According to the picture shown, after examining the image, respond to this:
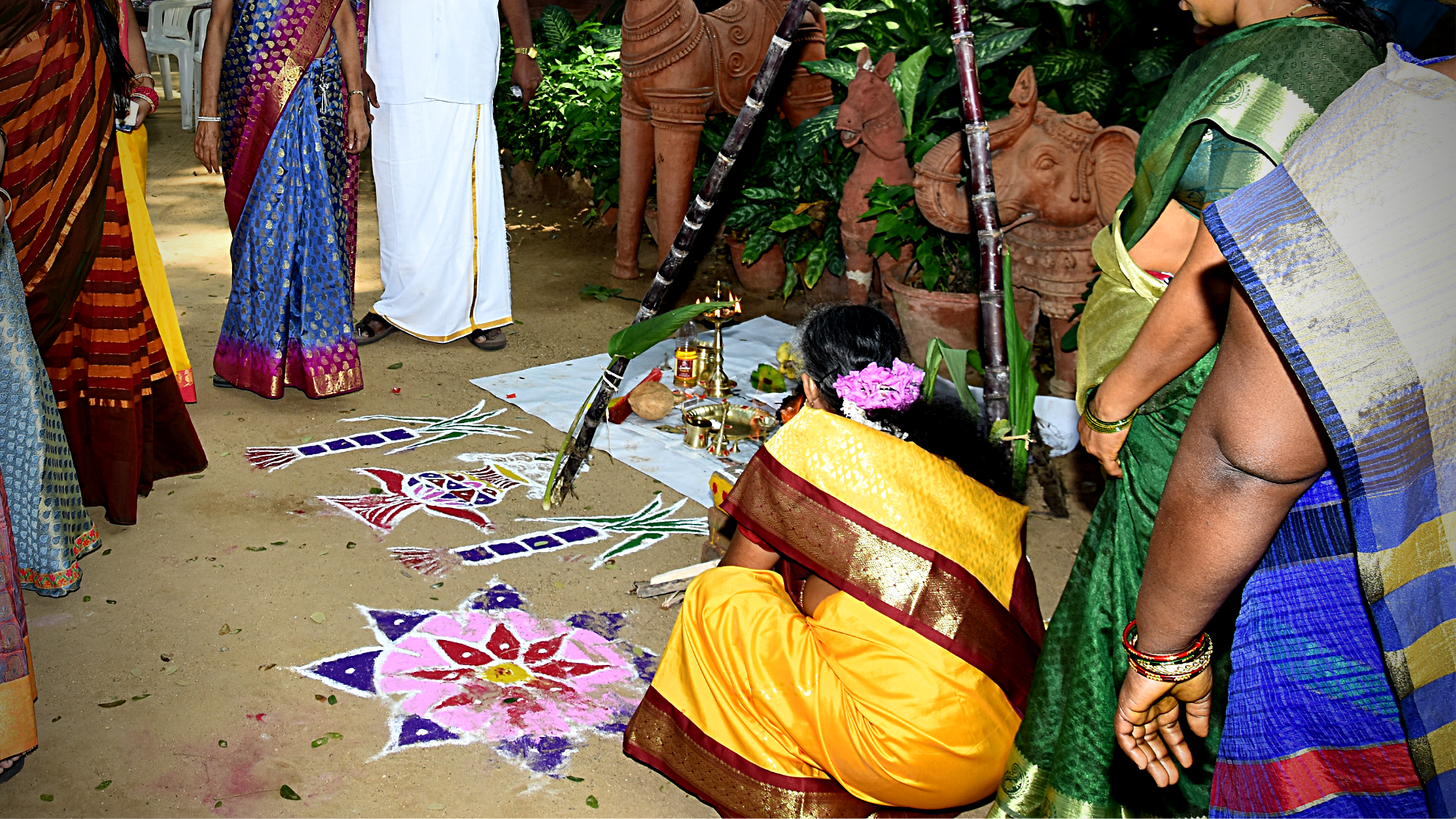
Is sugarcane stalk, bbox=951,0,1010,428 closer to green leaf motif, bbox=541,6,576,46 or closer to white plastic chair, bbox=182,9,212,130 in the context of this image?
green leaf motif, bbox=541,6,576,46

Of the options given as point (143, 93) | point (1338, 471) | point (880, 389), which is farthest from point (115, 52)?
point (1338, 471)

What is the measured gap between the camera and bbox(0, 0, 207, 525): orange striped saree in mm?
2602

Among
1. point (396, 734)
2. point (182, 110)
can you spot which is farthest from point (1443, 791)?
point (182, 110)

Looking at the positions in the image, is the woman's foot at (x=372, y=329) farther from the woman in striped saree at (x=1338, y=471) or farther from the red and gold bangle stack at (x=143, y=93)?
the woman in striped saree at (x=1338, y=471)

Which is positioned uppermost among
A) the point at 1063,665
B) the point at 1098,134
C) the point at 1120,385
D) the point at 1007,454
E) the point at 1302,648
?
the point at 1098,134

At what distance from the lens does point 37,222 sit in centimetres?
265

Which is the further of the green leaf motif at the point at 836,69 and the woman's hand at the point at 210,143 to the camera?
the green leaf motif at the point at 836,69

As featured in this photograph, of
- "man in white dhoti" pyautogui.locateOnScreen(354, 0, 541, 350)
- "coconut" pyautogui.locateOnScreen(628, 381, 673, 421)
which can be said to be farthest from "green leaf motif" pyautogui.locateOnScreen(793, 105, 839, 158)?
"coconut" pyautogui.locateOnScreen(628, 381, 673, 421)

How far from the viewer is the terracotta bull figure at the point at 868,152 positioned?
15.0 ft

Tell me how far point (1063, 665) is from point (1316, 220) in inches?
40.3

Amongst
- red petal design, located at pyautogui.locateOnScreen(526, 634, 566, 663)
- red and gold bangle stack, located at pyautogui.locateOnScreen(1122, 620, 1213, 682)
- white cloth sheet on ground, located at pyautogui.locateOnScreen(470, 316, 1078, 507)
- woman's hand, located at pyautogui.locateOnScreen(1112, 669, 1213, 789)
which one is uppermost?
red and gold bangle stack, located at pyautogui.locateOnScreen(1122, 620, 1213, 682)

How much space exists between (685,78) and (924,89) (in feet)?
3.94

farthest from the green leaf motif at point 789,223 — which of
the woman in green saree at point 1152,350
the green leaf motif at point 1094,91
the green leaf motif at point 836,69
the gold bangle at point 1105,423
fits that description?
the gold bangle at point 1105,423

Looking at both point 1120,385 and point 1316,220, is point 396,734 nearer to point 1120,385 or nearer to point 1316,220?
point 1120,385
